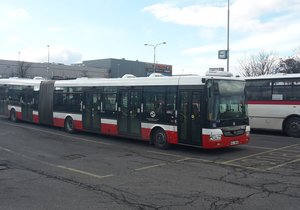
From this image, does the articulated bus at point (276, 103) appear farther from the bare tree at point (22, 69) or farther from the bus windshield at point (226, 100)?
the bare tree at point (22, 69)

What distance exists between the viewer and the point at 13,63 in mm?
87688

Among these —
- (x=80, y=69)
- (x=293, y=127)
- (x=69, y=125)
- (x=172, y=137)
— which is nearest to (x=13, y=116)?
(x=69, y=125)

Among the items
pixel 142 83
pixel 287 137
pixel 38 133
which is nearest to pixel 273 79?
pixel 287 137

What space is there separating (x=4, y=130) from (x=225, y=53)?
20443 millimetres

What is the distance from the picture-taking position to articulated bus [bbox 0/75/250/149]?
13.5 metres

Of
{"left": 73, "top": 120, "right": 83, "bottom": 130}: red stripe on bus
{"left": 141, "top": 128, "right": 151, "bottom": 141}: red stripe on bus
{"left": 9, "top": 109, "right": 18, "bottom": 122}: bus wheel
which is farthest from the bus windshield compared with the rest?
{"left": 9, "top": 109, "right": 18, "bottom": 122}: bus wheel

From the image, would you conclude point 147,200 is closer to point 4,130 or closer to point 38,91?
point 4,130

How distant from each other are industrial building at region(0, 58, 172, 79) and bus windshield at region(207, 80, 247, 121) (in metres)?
60.9

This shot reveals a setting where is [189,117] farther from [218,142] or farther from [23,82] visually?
[23,82]

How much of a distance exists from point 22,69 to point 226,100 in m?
72.1

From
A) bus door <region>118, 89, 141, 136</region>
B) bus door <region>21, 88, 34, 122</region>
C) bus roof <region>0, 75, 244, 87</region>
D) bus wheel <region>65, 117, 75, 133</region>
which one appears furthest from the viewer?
bus door <region>21, 88, 34, 122</region>

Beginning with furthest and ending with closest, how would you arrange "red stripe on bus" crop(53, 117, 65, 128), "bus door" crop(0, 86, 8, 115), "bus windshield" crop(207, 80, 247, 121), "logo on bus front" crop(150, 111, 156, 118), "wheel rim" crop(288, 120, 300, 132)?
"bus door" crop(0, 86, 8, 115), "red stripe on bus" crop(53, 117, 65, 128), "wheel rim" crop(288, 120, 300, 132), "logo on bus front" crop(150, 111, 156, 118), "bus windshield" crop(207, 80, 247, 121)

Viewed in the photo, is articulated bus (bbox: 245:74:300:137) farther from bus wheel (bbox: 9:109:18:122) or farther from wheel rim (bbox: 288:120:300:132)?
bus wheel (bbox: 9:109:18:122)

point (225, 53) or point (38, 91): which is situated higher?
point (225, 53)
